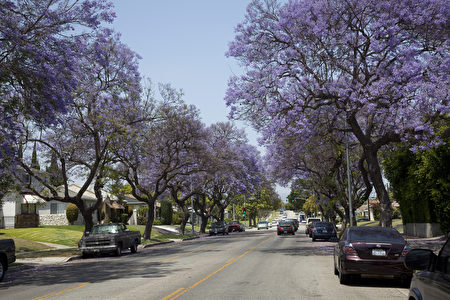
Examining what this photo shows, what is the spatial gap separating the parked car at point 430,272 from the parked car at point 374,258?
24.9 feet

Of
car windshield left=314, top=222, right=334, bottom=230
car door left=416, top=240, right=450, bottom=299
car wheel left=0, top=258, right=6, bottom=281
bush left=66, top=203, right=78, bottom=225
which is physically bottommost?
car wheel left=0, top=258, right=6, bottom=281

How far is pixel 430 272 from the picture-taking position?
4324 millimetres

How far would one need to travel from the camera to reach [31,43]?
16031mm

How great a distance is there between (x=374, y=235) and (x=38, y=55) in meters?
12.0

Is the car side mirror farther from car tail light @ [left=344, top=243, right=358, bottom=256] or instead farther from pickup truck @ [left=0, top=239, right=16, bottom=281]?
pickup truck @ [left=0, top=239, right=16, bottom=281]

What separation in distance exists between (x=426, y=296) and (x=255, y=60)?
2092 centimetres

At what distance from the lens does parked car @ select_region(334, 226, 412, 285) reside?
11844mm

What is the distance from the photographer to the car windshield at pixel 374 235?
12328 mm

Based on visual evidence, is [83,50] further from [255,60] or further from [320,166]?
[320,166]

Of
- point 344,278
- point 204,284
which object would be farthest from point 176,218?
point 344,278

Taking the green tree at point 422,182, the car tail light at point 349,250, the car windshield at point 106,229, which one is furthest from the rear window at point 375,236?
the car windshield at point 106,229

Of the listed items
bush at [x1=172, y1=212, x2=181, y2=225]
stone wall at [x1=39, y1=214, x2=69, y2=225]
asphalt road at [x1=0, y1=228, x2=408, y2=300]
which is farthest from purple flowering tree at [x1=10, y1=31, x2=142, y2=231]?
bush at [x1=172, y1=212, x2=181, y2=225]

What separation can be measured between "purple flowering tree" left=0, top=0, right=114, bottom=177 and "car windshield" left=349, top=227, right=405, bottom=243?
36.8 ft

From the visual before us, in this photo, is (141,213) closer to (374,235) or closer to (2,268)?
(2,268)
